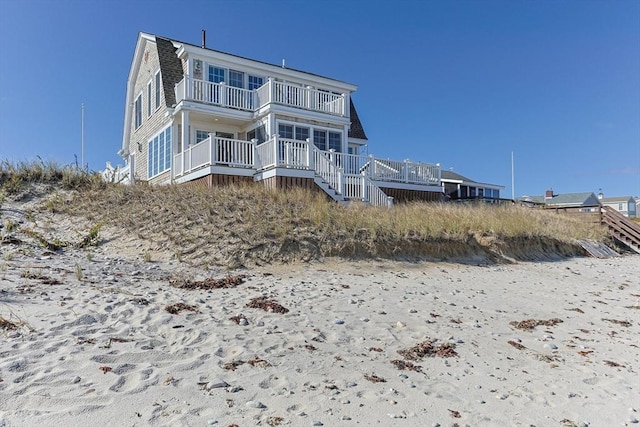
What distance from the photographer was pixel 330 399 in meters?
3.64

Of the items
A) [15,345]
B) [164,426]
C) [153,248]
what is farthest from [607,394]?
[153,248]

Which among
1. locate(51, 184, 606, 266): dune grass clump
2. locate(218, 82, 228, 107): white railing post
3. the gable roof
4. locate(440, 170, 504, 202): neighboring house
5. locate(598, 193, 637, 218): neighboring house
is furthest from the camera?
the gable roof

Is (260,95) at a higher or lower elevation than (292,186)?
higher

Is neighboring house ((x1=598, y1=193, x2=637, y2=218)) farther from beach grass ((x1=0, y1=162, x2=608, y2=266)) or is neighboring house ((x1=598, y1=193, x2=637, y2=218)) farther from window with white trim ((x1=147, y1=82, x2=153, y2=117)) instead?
window with white trim ((x1=147, y1=82, x2=153, y2=117))

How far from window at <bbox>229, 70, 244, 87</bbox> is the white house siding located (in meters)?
3.08

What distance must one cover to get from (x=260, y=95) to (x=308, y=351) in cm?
1479

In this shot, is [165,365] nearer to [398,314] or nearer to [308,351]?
[308,351]

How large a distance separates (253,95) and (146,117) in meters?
6.91

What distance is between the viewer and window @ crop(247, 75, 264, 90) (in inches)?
745

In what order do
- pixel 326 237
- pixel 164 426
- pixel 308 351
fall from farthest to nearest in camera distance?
pixel 326 237
pixel 308 351
pixel 164 426

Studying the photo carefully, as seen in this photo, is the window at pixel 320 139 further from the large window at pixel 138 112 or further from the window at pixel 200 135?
the large window at pixel 138 112

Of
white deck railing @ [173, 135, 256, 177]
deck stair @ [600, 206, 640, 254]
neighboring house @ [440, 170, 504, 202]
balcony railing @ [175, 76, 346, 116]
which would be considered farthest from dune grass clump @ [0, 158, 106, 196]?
neighboring house @ [440, 170, 504, 202]

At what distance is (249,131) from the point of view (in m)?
18.5

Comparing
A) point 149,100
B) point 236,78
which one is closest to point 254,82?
point 236,78
